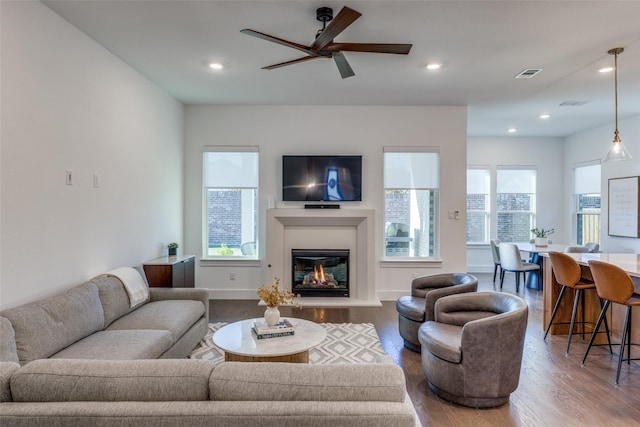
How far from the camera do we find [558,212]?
7.91m

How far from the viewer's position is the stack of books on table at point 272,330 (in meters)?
2.66

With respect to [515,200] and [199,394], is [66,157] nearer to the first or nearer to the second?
[199,394]

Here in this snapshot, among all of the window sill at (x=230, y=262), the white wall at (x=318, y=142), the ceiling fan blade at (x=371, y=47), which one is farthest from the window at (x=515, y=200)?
the ceiling fan blade at (x=371, y=47)

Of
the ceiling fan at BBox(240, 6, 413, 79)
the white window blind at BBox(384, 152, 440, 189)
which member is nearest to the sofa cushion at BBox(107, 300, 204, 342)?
the ceiling fan at BBox(240, 6, 413, 79)

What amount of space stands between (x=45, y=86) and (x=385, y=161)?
4.23 meters

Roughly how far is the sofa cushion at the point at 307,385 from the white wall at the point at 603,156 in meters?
6.74

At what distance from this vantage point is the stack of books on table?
266 centimetres

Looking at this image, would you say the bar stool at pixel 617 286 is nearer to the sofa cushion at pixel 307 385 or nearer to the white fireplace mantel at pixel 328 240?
the sofa cushion at pixel 307 385

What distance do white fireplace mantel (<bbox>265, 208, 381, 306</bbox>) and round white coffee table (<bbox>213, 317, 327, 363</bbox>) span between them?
95.6 inches

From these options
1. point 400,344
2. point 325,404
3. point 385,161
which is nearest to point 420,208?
point 385,161

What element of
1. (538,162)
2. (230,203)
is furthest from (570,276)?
(538,162)

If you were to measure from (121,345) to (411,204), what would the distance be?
441 cm

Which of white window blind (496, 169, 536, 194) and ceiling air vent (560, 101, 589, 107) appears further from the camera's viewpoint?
white window blind (496, 169, 536, 194)

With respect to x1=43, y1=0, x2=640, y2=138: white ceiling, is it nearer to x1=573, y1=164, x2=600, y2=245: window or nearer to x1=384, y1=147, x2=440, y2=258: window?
x1=384, y1=147, x2=440, y2=258: window
